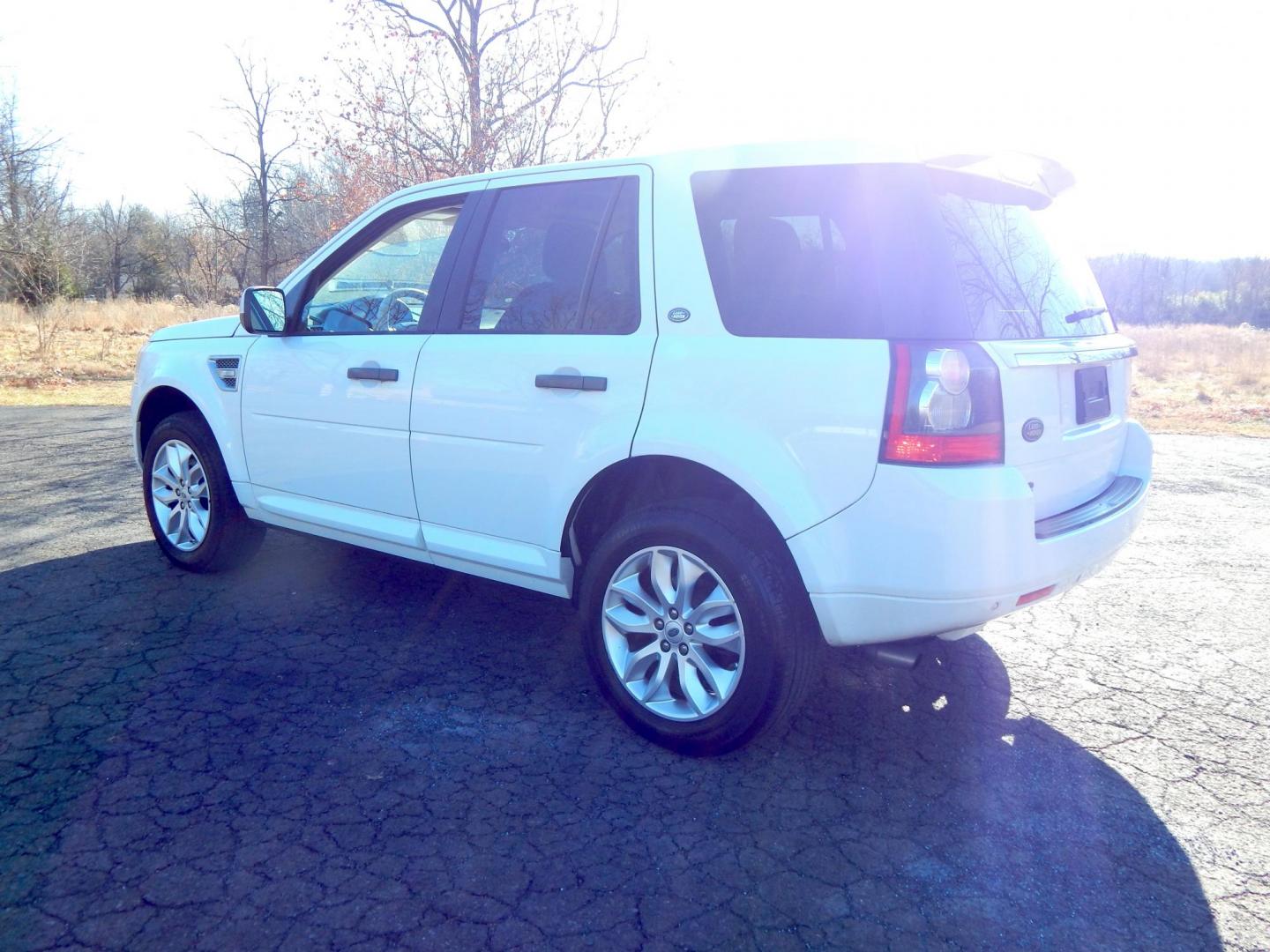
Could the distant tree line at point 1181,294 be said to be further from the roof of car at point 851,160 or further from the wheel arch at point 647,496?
the wheel arch at point 647,496

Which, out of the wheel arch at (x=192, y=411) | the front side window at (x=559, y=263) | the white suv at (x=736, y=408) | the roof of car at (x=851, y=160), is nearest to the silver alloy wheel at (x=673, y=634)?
the white suv at (x=736, y=408)

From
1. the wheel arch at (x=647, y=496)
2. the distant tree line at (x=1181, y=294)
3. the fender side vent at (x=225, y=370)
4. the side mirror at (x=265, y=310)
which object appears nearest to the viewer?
the wheel arch at (x=647, y=496)

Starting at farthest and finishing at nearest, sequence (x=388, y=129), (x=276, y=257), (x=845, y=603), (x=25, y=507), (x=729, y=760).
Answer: (x=276, y=257), (x=388, y=129), (x=25, y=507), (x=729, y=760), (x=845, y=603)

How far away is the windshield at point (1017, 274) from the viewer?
9.59ft

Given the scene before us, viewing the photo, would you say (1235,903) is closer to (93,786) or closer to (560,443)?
(560,443)

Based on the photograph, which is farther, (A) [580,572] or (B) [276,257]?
(B) [276,257]

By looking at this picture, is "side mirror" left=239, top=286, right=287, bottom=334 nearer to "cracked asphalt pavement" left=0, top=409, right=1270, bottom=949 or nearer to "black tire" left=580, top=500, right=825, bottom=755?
"cracked asphalt pavement" left=0, top=409, right=1270, bottom=949

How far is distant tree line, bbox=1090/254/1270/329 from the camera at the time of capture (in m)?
43.8

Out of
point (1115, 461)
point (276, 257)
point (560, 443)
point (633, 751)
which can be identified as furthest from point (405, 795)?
point (276, 257)

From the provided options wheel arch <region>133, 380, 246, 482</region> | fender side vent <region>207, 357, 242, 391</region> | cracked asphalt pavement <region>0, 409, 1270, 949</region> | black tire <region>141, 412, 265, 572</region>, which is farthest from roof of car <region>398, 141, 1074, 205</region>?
black tire <region>141, 412, 265, 572</region>

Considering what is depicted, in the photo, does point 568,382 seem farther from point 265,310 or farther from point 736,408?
point 265,310

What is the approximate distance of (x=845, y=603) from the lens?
114 inches

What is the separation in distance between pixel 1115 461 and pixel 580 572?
6.60ft

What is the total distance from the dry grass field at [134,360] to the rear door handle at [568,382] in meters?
10.7
